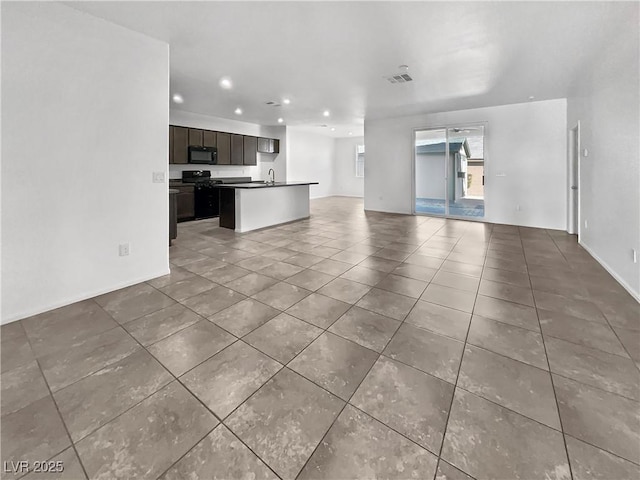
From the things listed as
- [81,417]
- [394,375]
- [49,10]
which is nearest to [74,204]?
[49,10]

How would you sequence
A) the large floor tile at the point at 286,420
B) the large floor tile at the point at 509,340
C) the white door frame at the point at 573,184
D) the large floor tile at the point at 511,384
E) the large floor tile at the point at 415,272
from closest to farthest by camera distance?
the large floor tile at the point at 286,420
the large floor tile at the point at 511,384
the large floor tile at the point at 509,340
the large floor tile at the point at 415,272
the white door frame at the point at 573,184

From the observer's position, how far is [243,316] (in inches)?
98.1

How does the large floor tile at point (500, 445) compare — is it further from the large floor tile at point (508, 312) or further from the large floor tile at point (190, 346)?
the large floor tile at point (190, 346)

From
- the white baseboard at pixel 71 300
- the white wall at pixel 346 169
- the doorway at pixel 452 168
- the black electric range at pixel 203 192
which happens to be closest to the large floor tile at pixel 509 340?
the white baseboard at pixel 71 300

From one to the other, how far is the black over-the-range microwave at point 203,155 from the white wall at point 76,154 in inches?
168

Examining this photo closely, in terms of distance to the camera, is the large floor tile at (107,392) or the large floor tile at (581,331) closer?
the large floor tile at (107,392)

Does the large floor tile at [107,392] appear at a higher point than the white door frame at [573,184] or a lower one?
lower

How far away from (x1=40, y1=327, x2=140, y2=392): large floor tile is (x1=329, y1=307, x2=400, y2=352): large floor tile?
1.49m

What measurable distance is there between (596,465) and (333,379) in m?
1.19

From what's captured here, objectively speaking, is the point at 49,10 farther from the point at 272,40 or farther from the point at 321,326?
the point at 321,326

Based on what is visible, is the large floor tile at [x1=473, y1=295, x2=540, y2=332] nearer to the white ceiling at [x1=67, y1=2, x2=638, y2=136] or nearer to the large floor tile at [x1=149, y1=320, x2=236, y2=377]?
the large floor tile at [x1=149, y1=320, x2=236, y2=377]

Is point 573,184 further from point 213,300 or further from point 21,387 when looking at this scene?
point 21,387

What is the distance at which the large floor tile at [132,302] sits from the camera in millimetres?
2562

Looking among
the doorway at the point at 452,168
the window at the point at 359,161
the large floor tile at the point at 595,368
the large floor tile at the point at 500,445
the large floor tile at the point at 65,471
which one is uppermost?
the window at the point at 359,161
